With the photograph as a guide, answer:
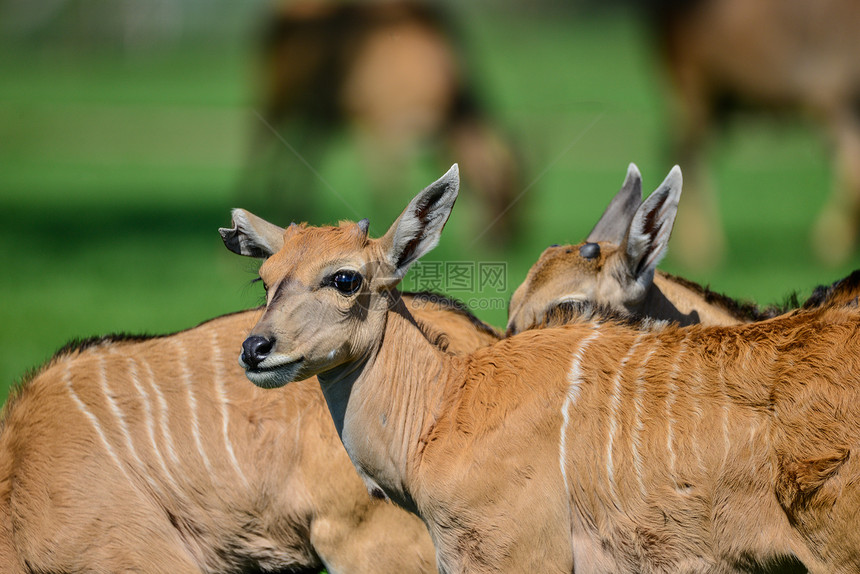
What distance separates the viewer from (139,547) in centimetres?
464

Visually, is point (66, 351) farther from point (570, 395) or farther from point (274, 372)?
point (570, 395)

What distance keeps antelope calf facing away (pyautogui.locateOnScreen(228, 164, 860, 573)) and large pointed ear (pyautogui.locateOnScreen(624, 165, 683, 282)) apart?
0.71 metres

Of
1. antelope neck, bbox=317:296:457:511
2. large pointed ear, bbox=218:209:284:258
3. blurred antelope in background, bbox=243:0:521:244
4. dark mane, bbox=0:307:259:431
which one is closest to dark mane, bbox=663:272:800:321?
antelope neck, bbox=317:296:457:511

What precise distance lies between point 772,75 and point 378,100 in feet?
19.9

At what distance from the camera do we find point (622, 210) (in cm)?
591

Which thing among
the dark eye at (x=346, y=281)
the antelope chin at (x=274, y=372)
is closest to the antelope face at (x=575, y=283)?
the dark eye at (x=346, y=281)

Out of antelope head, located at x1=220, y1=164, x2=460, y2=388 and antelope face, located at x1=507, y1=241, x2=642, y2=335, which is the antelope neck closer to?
antelope head, located at x1=220, y1=164, x2=460, y2=388

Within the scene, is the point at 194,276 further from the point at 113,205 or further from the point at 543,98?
the point at 543,98

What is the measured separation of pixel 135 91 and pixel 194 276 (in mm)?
27880

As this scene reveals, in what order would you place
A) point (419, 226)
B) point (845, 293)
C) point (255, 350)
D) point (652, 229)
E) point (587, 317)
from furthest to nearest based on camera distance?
point (652, 229) → point (587, 317) → point (419, 226) → point (845, 293) → point (255, 350)

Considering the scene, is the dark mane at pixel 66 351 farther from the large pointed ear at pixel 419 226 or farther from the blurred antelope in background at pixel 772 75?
the blurred antelope in background at pixel 772 75

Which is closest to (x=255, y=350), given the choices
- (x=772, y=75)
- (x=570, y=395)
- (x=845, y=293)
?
(x=570, y=395)

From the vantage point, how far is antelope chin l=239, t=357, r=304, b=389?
4.07 m

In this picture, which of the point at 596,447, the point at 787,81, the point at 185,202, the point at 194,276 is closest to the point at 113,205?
the point at 185,202
